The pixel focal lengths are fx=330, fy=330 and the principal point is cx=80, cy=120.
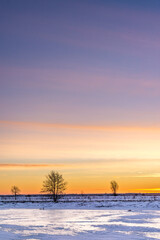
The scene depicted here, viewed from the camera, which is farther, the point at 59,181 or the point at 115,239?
the point at 59,181

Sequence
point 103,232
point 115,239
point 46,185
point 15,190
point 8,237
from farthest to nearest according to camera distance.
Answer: point 15,190, point 46,185, point 103,232, point 8,237, point 115,239

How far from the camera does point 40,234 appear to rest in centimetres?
2284

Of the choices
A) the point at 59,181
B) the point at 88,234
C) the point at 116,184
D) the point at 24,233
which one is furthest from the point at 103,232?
the point at 116,184

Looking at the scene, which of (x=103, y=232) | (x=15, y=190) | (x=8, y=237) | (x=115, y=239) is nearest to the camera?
(x=115, y=239)

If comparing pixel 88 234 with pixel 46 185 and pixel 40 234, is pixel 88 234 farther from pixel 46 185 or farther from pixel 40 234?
pixel 46 185

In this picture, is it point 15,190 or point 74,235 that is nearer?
point 74,235

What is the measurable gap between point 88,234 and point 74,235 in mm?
1063

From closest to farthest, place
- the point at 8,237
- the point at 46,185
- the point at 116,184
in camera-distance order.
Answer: the point at 8,237, the point at 46,185, the point at 116,184

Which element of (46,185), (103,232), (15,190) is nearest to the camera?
(103,232)

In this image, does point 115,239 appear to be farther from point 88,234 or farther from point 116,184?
point 116,184

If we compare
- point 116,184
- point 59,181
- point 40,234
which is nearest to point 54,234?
point 40,234

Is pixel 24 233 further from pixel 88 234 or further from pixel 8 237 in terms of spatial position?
pixel 88 234

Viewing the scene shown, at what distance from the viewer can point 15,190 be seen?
158m

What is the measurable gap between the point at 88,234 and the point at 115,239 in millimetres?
3069
